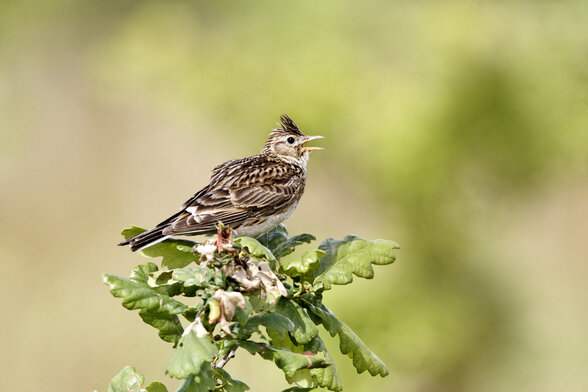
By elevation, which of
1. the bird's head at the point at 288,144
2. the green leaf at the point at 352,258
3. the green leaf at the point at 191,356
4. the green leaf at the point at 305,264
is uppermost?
the bird's head at the point at 288,144

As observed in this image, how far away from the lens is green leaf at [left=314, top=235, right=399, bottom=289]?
3.39m

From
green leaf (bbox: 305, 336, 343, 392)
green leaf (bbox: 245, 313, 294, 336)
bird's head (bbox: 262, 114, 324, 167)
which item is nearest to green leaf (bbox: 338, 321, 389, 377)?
A: green leaf (bbox: 305, 336, 343, 392)

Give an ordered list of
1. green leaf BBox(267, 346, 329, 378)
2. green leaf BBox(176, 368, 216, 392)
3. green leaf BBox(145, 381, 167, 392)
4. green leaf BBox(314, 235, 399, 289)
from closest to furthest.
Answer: green leaf BBox(176, 368, 216, 392) < green leaf BBox(267, 346, 329, 378) < green leaf BBox(145, 381, 167, 392) < green leaf BBox(314, 235, 399, 289)

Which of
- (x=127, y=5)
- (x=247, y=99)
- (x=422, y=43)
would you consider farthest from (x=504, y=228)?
(x=127, y=5)

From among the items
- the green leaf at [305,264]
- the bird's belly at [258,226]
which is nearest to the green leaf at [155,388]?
the green leaf at [305,264]

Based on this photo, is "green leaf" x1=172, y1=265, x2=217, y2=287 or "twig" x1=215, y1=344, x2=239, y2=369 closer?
"green leaf" x1=172, y1=265, x2=217, y2=287

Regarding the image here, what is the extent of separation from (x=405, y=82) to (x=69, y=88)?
1319 cm

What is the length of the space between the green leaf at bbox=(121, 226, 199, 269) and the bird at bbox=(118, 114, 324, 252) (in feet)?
1.25

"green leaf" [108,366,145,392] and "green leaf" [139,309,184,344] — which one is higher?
"green leaf" [139,309,184,344]

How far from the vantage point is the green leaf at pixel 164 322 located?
2.90m

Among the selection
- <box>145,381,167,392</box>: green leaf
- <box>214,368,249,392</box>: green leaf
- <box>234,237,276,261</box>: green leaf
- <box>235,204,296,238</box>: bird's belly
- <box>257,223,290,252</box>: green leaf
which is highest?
<box>235,204,296,238</box>: bird's belly

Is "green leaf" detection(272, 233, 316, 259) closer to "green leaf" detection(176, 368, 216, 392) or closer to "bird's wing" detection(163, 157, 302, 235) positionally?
"bird's wing" detection(163, 157, 302, 235)

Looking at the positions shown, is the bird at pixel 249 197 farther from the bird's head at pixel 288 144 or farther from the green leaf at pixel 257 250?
the green leaf at pixel 257 250

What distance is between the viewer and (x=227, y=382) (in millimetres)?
3109
